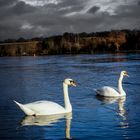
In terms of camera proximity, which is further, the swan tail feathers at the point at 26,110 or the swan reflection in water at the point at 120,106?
the swan tail feathers at the point at 26,110

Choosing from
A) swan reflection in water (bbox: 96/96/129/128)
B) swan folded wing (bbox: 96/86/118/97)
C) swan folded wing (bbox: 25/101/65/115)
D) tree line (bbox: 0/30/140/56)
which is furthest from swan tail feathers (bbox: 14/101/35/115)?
tree line (bbox: 0/30/140/56)

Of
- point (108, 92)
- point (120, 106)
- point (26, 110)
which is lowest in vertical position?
point (120, 106)

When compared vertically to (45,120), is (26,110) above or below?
above

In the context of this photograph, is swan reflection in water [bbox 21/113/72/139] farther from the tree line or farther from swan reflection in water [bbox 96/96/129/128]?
the tree line

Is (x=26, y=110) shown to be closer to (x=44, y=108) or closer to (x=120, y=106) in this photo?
(x=44, y=108)

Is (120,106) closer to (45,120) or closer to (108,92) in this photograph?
(108,92)

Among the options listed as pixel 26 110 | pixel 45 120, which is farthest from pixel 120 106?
pixel 26 110

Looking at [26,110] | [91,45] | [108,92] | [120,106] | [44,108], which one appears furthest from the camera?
[91,45]

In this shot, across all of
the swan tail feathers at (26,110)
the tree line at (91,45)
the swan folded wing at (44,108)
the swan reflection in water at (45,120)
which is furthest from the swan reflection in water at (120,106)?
the tree line at (91,45)

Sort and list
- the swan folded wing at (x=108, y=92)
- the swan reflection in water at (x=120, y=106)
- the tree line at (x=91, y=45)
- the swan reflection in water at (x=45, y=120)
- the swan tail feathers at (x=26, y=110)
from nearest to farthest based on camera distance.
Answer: the swan reflection in water at (x=120, y=106) → the swan reflection in water at (x=45, y=120) → the swan tail feathers at (x=26, y=110) → the swan folded wing at (x=108, y=92) → the tree line at (x=91, y=45)

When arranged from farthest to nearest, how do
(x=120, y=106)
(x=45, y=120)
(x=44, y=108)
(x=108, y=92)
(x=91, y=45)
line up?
(x=91, y=45) < (x=108, y=92) < (x=120, y=106) < (x=44, y=108) < (x=45, y=120)

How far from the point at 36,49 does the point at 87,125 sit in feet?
598

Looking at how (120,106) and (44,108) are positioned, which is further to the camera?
(120,106)

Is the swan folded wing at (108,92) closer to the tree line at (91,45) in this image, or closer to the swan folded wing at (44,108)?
the swan folded wing at (44,108)
